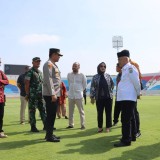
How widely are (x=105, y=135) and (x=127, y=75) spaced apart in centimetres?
196

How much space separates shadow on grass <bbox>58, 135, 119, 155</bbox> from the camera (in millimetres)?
5730

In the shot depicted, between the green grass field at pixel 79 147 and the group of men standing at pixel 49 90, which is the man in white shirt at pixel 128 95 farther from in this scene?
the group of men standing at pixel 49 90

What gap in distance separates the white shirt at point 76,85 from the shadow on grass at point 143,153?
3.29 meters

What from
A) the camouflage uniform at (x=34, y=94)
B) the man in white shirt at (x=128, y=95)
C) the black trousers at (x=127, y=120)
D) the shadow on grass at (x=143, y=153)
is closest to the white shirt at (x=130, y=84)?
the man in white shirt at (x=128, y=95)

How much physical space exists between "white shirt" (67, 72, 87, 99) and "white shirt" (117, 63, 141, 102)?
2.71 metres

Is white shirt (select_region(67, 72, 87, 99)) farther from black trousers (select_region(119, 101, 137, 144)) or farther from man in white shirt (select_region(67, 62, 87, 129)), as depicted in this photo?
black trousers (select_region(119, 101, 137, 144))

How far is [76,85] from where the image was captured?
897cm

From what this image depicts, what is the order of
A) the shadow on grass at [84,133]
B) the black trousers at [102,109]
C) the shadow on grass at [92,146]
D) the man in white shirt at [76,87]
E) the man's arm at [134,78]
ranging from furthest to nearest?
the man in white shirt at [76,87]
the black trousers at [102,109]
the shadow on grass at [84,133]
the man's arm at [134,78]
the shadow on grass at [92,146]

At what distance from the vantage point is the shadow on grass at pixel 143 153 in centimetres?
522

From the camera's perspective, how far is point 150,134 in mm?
7523

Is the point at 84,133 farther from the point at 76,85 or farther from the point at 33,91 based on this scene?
the point at 33,91

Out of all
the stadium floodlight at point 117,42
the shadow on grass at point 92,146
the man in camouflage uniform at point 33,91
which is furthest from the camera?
the stadium floodlight at point 117,42

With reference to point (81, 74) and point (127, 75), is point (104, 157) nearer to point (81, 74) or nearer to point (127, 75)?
point (127, 75)

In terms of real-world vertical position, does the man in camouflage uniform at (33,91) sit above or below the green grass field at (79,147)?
above
